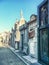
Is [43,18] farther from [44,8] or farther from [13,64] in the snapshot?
[13,64]

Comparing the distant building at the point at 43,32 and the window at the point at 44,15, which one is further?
the window at the point at 44,15

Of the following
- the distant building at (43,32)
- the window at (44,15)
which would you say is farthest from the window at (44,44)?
the window at (44,15)

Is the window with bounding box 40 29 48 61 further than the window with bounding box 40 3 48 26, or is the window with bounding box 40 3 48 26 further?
the window with bounding box 40 3 48 26

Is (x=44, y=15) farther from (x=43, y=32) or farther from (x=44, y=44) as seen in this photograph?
(x=44, y=44)

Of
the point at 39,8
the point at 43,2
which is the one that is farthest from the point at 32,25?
the point at 43,2

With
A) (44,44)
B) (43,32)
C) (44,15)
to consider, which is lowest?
(44,44)

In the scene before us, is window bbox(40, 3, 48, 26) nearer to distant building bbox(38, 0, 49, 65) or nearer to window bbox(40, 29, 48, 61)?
distant building bbox(38, 0, 49, 65)

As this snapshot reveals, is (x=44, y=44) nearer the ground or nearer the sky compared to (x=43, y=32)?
nearer the ground

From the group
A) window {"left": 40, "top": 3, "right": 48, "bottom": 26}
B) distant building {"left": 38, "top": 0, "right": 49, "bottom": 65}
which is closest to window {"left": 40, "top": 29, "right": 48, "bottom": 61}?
distant building {"left": 38, "top": 0, "right": 49, "bottom": 65}

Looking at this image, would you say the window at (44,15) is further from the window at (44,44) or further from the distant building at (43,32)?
the window at (44,44)

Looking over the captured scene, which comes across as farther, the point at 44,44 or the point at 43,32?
the point at 43,32

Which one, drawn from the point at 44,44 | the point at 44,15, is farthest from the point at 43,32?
the point at 44,15

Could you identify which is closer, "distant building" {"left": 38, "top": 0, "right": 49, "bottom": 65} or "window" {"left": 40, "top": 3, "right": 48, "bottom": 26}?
"distant building" {"left": 38, "top": 0, "right": 49, "bottom": 65}

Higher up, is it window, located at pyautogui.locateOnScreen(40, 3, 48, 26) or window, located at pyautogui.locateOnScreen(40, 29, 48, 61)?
window, located at pyautogui.locateOnScreen(40, 3, 48, 26)
